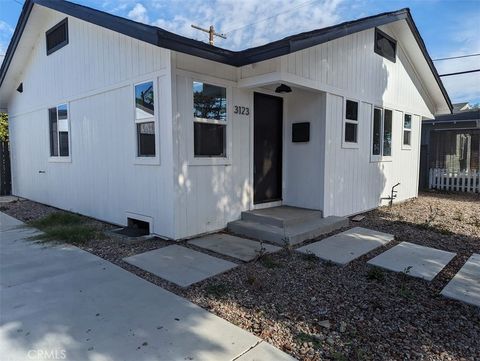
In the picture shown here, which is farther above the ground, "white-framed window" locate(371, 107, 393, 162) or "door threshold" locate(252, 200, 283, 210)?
"white-framed window" locate(371, 107, 393, 162)

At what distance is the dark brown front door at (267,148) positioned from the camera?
20.7ft

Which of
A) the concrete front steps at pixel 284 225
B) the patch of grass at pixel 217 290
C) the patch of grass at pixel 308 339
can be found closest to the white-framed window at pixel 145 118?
the concrete front steps at pixel 284 225

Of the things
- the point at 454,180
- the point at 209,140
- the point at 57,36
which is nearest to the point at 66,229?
the point at 209,140

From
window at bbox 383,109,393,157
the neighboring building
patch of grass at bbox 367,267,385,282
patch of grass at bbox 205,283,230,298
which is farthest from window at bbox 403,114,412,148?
patch of grass at bbox 205,283,230,298

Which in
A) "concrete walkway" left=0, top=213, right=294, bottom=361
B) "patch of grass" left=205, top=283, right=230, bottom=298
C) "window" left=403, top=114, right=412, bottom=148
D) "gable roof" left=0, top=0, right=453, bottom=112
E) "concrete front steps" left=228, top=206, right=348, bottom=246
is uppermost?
"gable roof" left=0, top=0, right=453, bottom=112

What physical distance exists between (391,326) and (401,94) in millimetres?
7833

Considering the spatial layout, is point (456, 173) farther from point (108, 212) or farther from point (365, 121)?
point (108, 212)

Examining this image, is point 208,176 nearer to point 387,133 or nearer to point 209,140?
point 209,140

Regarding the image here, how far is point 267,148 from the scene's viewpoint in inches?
258

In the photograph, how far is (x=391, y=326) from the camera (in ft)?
8.89

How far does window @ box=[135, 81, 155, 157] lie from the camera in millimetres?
5219

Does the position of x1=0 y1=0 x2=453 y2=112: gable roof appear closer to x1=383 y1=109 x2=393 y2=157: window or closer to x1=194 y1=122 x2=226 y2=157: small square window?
x1=194 y1=122 x2=226 y2=157: small square window

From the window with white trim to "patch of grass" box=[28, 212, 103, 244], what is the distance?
515 centimetres

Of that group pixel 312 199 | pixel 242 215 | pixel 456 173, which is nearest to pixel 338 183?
pixel 312 199
